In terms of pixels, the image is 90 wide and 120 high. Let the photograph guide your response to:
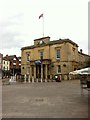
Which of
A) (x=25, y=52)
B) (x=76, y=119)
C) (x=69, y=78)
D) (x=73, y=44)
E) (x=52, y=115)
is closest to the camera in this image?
(x=76, y=119)

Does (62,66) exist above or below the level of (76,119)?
above

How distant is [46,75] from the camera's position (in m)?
47.8

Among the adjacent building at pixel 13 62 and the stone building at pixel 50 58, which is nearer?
the stone building at pixel 50 58

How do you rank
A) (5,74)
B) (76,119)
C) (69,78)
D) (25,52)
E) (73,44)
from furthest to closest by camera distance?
(5,74) → (25,52) → (73,44) → (69,78) → (76,119)

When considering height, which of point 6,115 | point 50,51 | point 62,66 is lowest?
point 6,115

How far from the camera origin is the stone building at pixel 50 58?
45656 millimetres

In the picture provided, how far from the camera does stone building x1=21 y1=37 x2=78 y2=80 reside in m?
45.7

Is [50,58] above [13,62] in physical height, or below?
below

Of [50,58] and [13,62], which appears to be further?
[13,62]

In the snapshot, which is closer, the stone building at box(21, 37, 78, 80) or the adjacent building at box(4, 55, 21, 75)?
the stone building at box(21, 37, 78, 80)

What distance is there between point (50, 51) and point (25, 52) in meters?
8.24

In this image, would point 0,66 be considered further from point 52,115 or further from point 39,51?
point 52,115

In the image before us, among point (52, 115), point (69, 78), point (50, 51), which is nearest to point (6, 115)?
point (52, 115)

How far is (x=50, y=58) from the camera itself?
160 ft
